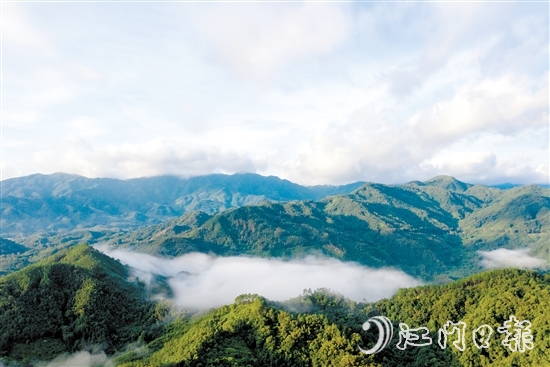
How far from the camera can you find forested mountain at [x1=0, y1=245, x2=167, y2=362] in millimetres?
112062

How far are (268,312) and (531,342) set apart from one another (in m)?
60.9

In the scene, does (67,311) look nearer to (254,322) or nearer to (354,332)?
(254,322)

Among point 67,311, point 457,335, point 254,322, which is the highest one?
point 254,322

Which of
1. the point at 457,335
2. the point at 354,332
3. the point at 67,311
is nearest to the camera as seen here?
the point at 354,332

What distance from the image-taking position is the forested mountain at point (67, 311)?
11206 cm

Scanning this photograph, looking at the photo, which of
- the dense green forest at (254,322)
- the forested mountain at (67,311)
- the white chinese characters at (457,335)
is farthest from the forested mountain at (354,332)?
the forested mountain at (67,311)

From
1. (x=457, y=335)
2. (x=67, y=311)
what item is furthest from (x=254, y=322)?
(x=67, y=311)

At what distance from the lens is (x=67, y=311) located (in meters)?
126

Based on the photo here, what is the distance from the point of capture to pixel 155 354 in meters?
96.2

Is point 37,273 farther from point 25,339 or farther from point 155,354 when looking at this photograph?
point 155,354

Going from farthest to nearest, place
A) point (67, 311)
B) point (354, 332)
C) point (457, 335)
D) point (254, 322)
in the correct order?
point (67, 311) < point (457, 335) < point (254, 322) < point (354, 332)

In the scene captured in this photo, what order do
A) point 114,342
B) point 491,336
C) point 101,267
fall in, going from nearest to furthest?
point 491,336, point 114,342, point 101,267

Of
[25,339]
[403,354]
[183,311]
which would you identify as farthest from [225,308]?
[25,339]

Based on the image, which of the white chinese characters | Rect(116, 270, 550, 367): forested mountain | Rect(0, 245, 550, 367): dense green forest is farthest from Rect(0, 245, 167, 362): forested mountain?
the white chinese characters
